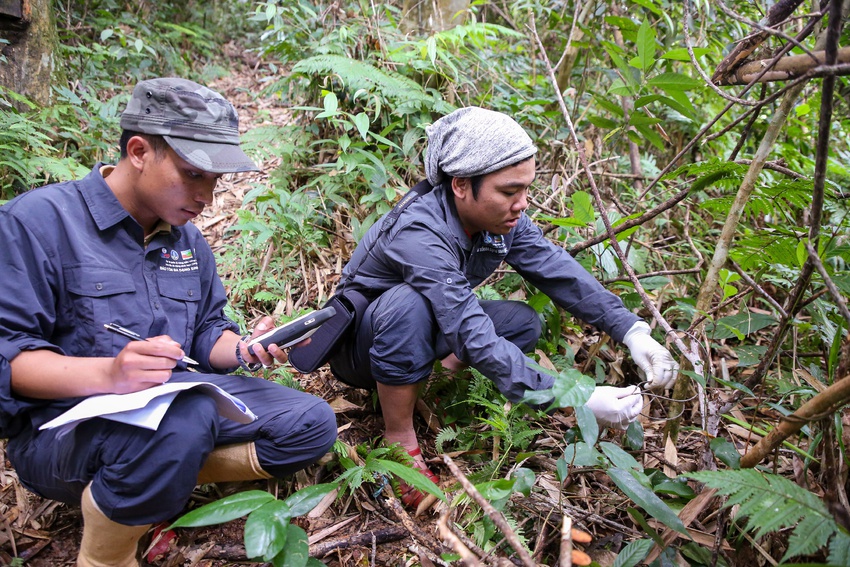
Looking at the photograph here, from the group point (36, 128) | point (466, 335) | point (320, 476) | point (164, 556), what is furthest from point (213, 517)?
point (36, 128)

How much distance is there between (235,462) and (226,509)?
18.8 inches

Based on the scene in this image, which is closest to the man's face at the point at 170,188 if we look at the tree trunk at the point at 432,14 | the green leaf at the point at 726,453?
the green leaf at the point at 726,453

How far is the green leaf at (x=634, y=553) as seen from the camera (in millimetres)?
1690

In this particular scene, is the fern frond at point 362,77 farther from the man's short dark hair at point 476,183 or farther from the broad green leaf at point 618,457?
the broad green leaf at point 618,457

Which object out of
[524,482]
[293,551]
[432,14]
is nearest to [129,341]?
[293,551]

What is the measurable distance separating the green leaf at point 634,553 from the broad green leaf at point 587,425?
0.34 m

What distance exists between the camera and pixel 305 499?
5.67 ft

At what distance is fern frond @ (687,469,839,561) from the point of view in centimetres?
121

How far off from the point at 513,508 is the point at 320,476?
83cm

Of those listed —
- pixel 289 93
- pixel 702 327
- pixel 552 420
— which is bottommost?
pixel 552 420

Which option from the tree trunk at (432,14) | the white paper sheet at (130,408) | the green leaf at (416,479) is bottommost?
the green leaf at (416,479)

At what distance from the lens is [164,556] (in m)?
2.07

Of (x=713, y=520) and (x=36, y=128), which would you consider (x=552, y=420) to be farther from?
(x=36, y=128)

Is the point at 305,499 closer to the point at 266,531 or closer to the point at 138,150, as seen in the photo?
the point at 266,531
